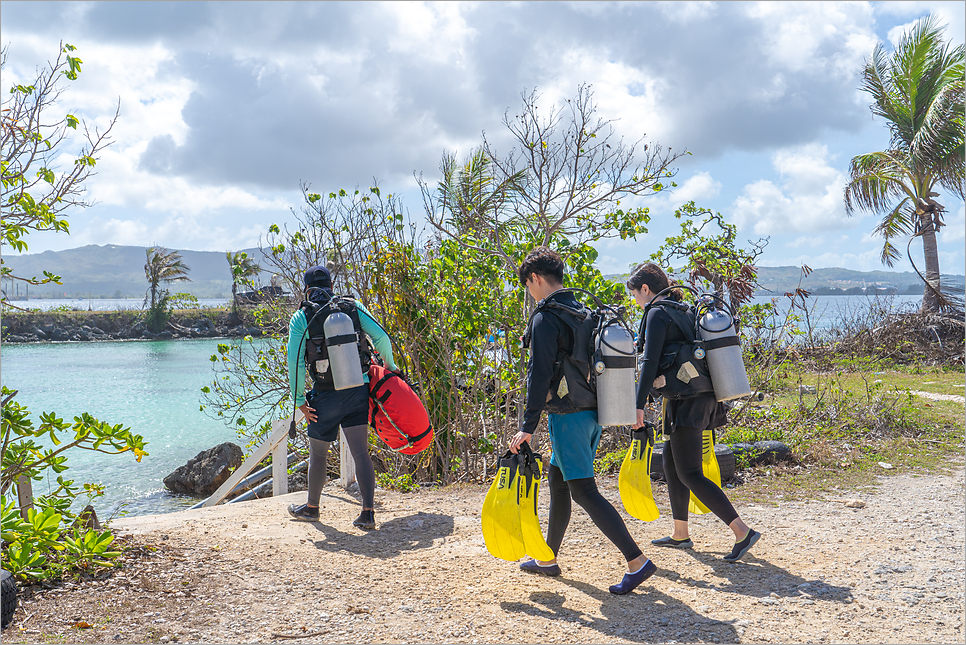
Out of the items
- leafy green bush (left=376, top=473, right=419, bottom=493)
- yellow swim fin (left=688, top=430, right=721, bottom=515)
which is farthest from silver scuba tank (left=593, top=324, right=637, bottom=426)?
leafy green bush (left=376, top=473, right=419, bottom=493)

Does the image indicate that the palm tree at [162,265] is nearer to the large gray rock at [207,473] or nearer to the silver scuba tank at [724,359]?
the large gray rock at [207,473]

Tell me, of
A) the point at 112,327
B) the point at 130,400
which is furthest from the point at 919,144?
the point at 112,327

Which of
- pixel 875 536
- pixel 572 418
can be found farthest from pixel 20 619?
pixel 875 536

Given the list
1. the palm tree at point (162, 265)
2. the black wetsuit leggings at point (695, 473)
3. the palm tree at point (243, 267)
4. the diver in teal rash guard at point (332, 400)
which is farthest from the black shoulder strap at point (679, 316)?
the palm tree at point (162, 265)

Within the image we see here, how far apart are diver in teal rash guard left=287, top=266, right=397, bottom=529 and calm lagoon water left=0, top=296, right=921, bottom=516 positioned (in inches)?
174

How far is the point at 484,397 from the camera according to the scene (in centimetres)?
744

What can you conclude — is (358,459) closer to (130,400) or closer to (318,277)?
(318,277)

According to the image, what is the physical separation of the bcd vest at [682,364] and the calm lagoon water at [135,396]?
4368 millimetres

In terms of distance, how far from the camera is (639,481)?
13.9 feet

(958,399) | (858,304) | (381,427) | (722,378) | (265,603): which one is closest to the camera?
(265,603)

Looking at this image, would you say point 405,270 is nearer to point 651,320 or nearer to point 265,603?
point 651,320

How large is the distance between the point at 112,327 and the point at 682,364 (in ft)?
224

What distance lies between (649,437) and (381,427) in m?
2.18

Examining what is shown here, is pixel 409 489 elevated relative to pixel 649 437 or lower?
lower
